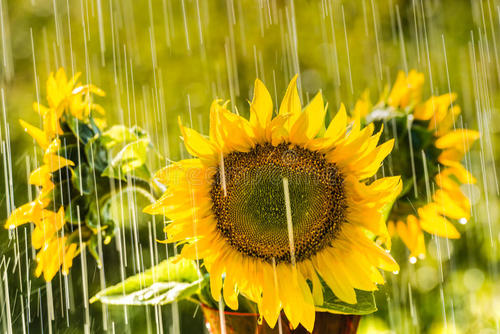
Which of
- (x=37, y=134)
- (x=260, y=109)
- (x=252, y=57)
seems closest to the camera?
(x=260, y=109)

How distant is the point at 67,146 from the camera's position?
0.49 m

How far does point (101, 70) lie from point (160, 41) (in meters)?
0.17

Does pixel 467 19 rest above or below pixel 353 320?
above

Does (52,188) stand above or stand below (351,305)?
above

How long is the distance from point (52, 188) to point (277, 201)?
228 millimetres

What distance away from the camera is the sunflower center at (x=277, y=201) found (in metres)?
0.41

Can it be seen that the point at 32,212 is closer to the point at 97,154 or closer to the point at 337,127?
the point at 97,154

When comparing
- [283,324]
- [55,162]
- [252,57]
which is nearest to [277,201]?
[283,324]

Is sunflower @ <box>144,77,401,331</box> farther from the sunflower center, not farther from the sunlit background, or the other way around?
the sunlit background

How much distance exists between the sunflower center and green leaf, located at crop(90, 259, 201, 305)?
0.23 ft

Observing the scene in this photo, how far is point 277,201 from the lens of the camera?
41cm

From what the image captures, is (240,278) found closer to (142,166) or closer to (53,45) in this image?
(142,166)

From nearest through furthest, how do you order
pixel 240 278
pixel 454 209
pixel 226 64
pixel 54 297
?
pixel 240 278
pixel 454 209
pixel 54 297
pixel 226 64

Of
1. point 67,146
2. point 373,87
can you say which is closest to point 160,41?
point 373,87
